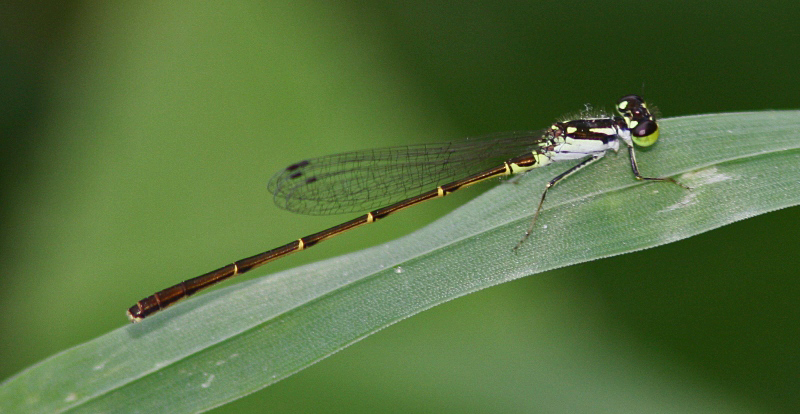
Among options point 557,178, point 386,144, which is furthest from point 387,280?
point 386,144

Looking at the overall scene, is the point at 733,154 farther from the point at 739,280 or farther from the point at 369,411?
the point at 369,411

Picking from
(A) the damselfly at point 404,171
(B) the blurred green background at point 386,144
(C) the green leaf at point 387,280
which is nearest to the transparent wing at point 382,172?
(A) the damselfly at point 404,171

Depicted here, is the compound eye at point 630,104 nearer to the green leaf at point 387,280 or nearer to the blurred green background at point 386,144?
the blurred green background at point 386,144

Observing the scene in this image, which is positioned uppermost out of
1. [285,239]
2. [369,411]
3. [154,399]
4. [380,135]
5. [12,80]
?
[12,80]

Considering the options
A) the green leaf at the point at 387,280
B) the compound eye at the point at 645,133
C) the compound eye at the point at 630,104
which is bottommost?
the green leaf at the point at 387,280

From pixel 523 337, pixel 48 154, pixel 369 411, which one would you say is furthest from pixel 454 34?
pixel 48 154

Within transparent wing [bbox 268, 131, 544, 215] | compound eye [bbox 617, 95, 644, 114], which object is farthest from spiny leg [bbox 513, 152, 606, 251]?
transparent wing [bbox 268, 131, 544, 215]
